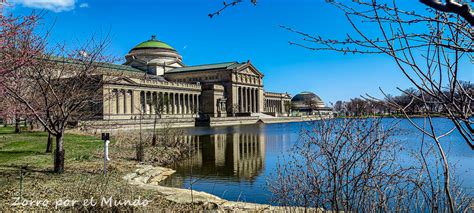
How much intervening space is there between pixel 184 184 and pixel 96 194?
672cm

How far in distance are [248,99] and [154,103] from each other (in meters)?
45.5

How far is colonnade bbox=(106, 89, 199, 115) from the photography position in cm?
7062

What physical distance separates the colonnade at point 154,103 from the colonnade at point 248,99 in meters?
15.3

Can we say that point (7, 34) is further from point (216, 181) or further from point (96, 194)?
point (216, 181)

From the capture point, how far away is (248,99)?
112 metres

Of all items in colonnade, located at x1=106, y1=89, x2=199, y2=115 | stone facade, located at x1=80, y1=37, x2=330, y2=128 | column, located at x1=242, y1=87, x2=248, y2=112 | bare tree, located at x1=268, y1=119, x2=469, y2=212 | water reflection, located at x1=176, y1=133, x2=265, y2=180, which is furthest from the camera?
column, located at x1=242, y1=87, x2=248, y2=112

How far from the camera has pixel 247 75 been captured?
110312 millimetres

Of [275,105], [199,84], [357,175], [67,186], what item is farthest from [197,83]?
[357,175]

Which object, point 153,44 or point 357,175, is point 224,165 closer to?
point 357,175

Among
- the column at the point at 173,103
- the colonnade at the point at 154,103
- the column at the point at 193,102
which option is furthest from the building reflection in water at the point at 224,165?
the column at the point at 193,102

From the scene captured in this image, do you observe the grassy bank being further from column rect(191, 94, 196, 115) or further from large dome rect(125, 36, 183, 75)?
large dome rect(125, 36, 183, 75)

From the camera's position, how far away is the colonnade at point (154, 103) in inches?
2781

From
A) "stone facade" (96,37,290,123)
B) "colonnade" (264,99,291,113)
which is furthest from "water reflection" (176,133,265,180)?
"colonnade" (264,99,291,113)

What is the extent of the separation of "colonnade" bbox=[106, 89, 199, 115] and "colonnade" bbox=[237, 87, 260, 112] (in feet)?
50.3
